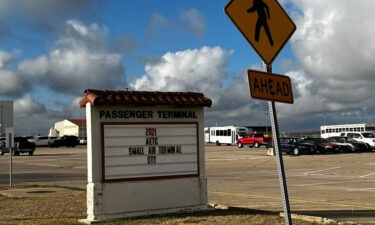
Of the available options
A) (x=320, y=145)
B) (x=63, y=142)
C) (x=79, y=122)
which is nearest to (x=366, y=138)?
(x=320, y=145)

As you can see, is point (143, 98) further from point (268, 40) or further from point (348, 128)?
point (348, 128)

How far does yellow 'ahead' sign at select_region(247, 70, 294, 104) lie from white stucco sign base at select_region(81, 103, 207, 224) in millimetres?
5083

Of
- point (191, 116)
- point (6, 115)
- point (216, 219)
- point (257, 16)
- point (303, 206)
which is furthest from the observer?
point (6, 115)

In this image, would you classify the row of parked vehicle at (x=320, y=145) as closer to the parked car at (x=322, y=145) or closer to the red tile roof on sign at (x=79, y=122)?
the parked car at (x=322, y=145)

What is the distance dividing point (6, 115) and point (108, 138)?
40.4ft

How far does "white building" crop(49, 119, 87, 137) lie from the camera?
141 meters

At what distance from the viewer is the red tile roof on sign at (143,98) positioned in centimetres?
1021

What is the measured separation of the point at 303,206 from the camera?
40.0 feet

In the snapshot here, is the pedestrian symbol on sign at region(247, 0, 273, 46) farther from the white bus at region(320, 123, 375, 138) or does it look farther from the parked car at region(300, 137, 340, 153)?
the white bus at region(320, 123, 375, 138)

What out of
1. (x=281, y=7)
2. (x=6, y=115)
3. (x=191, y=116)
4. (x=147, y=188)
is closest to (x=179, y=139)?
(x=191, y=116)

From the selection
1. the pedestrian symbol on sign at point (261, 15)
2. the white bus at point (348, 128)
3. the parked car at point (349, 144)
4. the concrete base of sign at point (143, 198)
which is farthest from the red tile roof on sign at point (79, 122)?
the pedestrian symbol on sign at point (261, 15)

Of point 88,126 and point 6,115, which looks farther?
point 6,115

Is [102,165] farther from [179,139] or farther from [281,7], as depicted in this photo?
[281,7]

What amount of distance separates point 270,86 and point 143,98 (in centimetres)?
520
